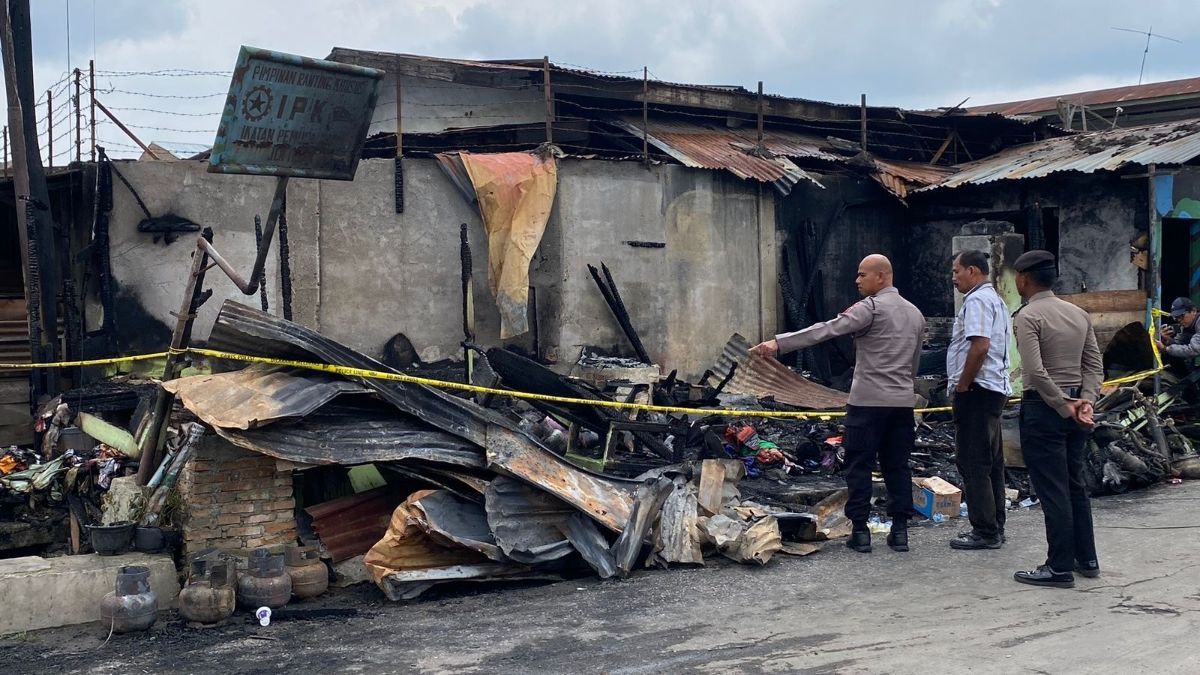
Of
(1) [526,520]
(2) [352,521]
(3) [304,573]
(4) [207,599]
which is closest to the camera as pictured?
(4) [207,599]

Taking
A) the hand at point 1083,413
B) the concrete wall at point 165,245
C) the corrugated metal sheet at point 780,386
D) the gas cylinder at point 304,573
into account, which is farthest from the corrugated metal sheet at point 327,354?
the corrugated metal sheet at point 780,386

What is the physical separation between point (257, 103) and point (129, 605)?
2.81m

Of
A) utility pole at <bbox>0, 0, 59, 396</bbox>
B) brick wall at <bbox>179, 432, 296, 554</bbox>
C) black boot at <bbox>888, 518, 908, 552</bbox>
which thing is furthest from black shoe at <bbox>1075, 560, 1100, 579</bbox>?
utility pole at <bbox>0, 0, 59, 396</bbox>

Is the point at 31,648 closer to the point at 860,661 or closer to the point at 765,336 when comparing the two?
the point at 860,661

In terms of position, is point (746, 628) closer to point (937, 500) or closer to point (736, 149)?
point (937, 500)

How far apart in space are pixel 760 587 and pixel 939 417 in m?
5.91

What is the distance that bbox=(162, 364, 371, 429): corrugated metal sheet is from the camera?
5.76 meters

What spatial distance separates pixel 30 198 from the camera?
34.0ft

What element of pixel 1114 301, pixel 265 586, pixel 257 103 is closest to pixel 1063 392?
pixel 265 586

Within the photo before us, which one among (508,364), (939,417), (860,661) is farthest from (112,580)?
(939,417)

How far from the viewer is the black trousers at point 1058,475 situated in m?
5.60

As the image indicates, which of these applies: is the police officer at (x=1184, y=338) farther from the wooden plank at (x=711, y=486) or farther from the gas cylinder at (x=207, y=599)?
the gas cylinder at (x=207, y=599)

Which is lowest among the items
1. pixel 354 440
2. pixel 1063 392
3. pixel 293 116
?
pixel 354 440

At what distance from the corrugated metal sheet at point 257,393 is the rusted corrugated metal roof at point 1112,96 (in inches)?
678
